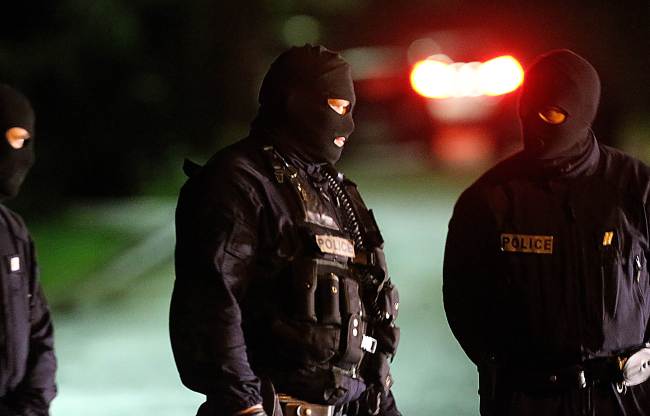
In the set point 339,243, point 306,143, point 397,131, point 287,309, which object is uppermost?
point 397,131

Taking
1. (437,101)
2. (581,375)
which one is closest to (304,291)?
(581,375)

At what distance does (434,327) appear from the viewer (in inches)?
333

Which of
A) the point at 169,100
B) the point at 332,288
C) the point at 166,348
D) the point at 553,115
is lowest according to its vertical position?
the point at 332,288

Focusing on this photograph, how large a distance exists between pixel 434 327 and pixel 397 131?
5.54m

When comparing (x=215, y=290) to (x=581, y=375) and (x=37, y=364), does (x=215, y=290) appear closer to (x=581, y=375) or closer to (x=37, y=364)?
(x=37, y=364)

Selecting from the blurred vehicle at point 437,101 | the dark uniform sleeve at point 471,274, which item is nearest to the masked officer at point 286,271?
the dark uniform sleeve at point 471,274

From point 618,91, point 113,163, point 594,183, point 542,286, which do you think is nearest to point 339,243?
point 542,286

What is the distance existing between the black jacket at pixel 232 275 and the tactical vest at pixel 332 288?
30mm

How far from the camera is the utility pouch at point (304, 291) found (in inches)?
113

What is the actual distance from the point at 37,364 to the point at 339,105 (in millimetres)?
1273

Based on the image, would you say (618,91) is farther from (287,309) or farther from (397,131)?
(287,309)

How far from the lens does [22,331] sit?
3.21 metres

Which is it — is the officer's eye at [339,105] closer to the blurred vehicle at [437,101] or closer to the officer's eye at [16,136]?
the officer's eye at [16,136]

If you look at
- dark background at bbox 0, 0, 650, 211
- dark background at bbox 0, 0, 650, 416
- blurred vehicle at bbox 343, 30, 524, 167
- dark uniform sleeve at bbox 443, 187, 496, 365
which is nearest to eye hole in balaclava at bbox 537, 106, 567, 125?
dark uniform sleeve at bbox 443, 187, 496, 365
